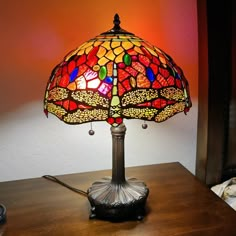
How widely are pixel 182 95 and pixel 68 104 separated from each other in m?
0.26

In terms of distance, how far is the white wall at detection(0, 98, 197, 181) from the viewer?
3.67ft

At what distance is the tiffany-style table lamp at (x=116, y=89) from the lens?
664 millimetres

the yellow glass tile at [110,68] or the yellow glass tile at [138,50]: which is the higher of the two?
the yellow glass tile at [138,50]

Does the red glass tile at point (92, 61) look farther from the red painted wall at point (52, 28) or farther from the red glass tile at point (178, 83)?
the red painted wall at point (52, 28)

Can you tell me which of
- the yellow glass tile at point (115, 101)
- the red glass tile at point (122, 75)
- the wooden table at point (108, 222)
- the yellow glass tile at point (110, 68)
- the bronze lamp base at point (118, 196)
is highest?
the yellow glass tile at point (110, 68)

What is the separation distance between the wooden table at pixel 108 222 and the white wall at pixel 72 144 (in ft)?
0.49

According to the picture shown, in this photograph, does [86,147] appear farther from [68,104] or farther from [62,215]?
[68,104]

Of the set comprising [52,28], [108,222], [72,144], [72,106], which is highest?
[52,28]

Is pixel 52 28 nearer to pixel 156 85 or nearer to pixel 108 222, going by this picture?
pixel 156 85

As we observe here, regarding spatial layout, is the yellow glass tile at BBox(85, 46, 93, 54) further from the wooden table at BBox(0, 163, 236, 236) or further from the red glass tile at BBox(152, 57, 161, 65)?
the wooden table at BBox(0, 163, 236, 236)

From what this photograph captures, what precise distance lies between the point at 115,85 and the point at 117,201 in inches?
12.0

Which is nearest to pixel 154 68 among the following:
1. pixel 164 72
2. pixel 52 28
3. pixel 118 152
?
pixel 164 72


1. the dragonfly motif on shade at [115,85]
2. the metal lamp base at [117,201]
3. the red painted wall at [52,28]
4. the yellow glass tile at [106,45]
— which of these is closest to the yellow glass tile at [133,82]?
the dragonfly motif on shade at [115,85]

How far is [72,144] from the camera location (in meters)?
1.18
